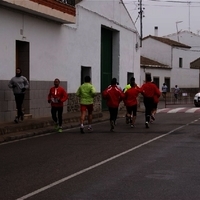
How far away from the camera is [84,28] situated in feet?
79.2

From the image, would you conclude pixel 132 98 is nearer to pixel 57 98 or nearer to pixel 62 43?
pixel 57 98

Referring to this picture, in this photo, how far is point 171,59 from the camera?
55.9 m

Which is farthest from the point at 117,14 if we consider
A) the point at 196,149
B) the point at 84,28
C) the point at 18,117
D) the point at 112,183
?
the point at 112,183

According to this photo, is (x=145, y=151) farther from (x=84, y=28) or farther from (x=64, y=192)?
(x=84, y=28)

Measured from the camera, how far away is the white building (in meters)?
17.5

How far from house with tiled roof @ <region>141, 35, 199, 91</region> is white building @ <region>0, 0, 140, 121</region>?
24669 millimetres

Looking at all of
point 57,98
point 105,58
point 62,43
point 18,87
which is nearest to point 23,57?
point 18,87

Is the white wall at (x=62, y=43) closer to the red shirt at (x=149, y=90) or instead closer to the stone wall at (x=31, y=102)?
the stone wall at (x=31, y=102)

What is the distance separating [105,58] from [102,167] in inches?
733

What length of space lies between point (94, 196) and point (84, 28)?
681 inches

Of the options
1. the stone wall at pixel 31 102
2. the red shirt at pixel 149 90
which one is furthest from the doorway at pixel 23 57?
the red shirt at pixel 149 90

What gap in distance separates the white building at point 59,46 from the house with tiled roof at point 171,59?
2467cm

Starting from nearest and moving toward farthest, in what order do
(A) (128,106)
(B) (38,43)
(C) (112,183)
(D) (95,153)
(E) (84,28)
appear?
1. (C) (112,183)
2. (D) (95,153)
3. (A) (128,106)
4. (B) (38,43)
5. (E) (84,28)

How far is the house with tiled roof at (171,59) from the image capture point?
5559 cm
